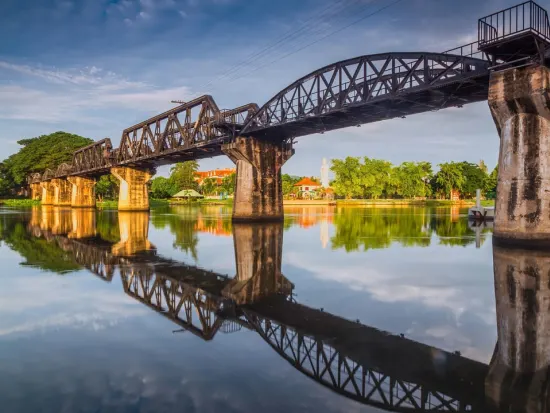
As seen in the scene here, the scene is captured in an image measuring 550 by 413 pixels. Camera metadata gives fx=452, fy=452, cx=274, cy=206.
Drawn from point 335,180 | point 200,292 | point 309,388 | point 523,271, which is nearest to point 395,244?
point 523,271

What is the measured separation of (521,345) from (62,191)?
12274 centimetres

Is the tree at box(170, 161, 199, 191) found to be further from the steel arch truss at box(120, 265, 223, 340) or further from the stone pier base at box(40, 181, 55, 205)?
the steel arch truss at box(120, 265, 223, 340)

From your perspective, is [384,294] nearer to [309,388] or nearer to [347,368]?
[347,368]

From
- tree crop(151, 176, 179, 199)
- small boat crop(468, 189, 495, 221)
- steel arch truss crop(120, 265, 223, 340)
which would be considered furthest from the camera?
tree crop(151, 176, 179, 199)

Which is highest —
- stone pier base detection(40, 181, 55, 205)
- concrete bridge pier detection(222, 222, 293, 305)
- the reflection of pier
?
stone pier base detection(40, 181, 55, 205)

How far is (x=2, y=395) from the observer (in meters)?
6.18

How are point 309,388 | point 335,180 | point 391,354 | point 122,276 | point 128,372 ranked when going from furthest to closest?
point 335,180 → point 122,276 → point 391,354 → point 128,372 → point 309,388

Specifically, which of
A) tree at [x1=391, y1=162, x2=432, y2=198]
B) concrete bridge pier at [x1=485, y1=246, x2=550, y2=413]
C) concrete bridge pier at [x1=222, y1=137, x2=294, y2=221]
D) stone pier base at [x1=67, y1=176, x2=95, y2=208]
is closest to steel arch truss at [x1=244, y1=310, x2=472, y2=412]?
concrete bridge pier at [x1=485, y1=246, x2=550, y2=413]

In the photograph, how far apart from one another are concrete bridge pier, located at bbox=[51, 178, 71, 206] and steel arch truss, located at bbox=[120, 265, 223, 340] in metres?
110

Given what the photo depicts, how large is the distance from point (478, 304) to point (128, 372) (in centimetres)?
905

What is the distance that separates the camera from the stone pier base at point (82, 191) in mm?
103062

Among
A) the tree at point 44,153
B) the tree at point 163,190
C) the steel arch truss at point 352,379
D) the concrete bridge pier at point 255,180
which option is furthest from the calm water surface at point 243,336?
the tree at point 163,190

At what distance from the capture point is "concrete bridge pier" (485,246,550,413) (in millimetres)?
6160

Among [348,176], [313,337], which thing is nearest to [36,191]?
[348,176]
